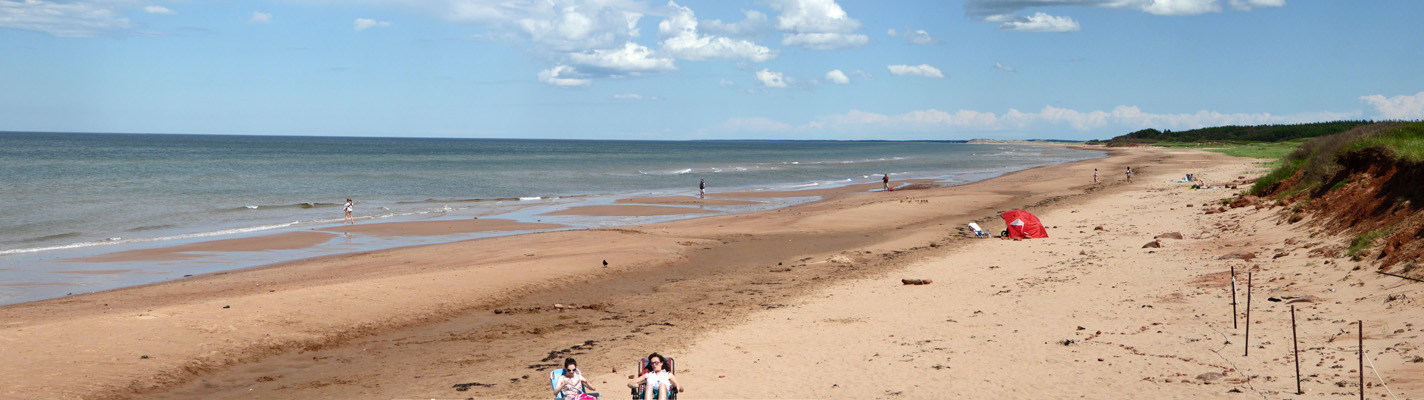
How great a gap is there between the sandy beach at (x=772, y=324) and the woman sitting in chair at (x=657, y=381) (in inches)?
23.8

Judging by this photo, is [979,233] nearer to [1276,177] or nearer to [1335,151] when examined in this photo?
[1335,151]

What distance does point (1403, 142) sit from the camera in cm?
1596

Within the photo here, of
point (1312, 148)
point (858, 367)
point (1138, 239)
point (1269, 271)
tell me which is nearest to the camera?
point (858, 367)

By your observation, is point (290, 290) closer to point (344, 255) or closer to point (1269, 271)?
point (344, 255)

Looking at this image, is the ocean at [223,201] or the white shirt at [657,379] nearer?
the white shirt at [657,379]

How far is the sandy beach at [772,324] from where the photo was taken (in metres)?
9.02

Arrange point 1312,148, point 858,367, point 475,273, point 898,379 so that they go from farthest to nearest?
point 1312,148 < point 475,273 < point 858,367 < point 898,379

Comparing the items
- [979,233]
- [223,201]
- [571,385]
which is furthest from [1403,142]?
[223,201]

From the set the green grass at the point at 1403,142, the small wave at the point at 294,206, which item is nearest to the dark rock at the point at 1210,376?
the green grass at the point at 1403,142

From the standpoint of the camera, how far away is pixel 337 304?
13297 millimetres

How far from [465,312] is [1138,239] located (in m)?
14.0

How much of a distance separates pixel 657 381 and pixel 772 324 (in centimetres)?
411

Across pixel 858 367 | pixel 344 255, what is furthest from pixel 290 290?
pixel 858 367

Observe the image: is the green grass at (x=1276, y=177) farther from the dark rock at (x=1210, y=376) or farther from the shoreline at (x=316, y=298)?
the dark rock at (x=1210, y=376)
